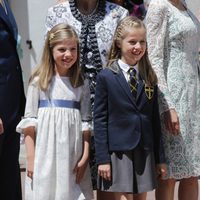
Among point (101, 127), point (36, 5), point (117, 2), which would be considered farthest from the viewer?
point (36, 5)

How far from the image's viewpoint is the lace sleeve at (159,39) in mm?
3678

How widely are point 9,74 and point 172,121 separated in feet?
3.45

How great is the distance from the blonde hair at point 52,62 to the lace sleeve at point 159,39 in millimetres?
503

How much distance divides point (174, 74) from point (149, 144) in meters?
0.56

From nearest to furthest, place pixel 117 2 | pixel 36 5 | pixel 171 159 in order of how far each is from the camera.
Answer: pixel 171 159
pixel 117 2
pixel 36 5

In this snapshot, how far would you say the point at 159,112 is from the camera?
3652 millimetres

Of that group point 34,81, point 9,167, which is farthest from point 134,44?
point 9,167

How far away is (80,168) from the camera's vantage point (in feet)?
11.4

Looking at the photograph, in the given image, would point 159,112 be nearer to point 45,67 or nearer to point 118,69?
point 118,69

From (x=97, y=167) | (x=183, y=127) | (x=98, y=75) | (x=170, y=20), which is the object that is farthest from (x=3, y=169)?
(x=170, y=20)

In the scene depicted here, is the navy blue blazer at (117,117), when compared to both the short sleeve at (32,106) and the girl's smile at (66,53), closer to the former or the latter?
the girl's smile at (66,53)

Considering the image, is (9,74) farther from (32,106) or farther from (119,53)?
(119,53)

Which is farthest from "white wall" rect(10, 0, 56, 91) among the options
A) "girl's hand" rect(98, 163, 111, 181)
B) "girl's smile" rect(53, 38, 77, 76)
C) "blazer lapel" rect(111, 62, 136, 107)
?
"girl's hand" rect(98, 163, 111, 181)

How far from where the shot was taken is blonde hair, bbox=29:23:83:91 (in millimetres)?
3479
